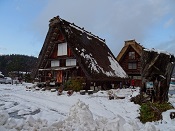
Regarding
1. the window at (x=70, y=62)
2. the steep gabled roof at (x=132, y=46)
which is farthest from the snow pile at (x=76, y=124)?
the steep gabled roof at (x=132, y=46)

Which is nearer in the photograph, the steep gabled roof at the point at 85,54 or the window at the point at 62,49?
the steep gabled roof at the point at 85,54

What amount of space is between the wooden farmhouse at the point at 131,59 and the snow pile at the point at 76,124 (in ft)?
94.1

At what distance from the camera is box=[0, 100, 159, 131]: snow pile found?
17.1 feet

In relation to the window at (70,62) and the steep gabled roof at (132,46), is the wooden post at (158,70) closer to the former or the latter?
the window at (70,62)

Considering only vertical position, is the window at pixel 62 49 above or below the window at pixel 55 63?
above

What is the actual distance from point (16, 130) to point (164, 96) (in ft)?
24.2

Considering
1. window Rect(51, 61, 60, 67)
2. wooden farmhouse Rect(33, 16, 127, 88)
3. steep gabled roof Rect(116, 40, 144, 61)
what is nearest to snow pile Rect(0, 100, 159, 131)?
wooden farmhouse Rect(33, 16, 127, 88)

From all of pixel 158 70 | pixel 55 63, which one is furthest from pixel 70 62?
pixel 158 70

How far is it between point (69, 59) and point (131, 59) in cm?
1623

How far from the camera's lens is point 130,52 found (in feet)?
116

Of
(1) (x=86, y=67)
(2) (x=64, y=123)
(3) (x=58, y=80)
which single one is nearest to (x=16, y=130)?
(2) (x=64, y=123)

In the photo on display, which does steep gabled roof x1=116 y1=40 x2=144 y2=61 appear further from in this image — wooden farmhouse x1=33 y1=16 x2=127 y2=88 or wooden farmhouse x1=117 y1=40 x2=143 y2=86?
wooden farmhouse x1=33 y1=16 x2=127 y2=88

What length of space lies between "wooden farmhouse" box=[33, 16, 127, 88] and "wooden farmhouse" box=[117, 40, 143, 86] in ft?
37.3

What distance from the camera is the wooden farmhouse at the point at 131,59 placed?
34.2m
